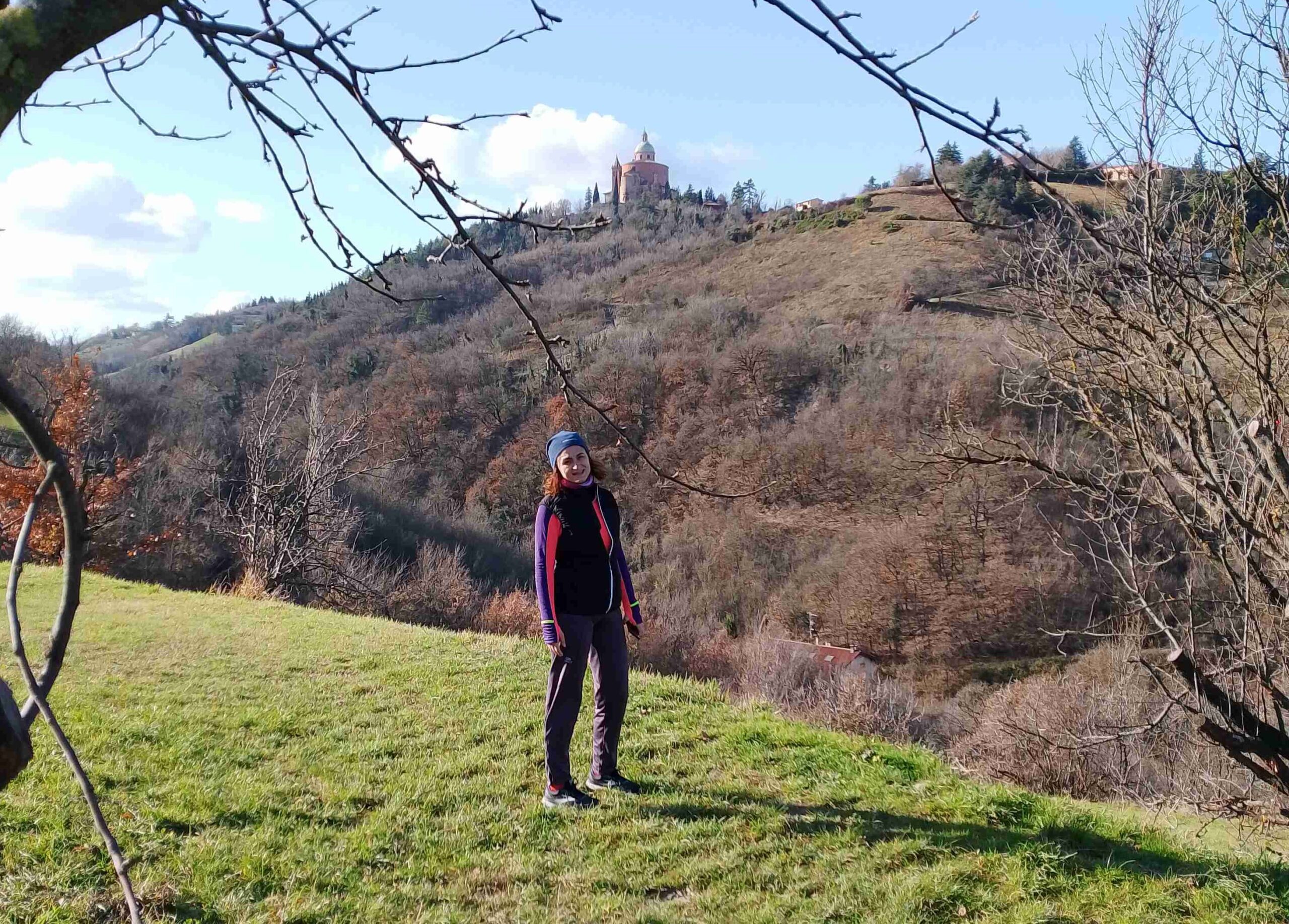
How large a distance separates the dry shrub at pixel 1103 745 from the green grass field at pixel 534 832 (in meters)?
1.84

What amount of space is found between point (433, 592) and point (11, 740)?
3065 centimetres

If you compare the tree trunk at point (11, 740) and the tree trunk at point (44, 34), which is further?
the tree trunk at point (44, 34)

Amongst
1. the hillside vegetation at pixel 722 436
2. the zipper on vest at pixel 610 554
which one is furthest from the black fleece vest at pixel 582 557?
the hillside vegetation at pixel 722 436

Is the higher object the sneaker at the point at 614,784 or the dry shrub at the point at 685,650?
the sneaker at the point at 614,784

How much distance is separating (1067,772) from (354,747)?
8.47 metres

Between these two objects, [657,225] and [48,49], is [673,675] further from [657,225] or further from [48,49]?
[657,225]

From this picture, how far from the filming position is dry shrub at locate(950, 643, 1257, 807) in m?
7.79

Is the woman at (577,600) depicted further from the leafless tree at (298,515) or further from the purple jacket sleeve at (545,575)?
the leafless tree at (298,515)

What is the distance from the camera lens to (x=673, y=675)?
8.21 m

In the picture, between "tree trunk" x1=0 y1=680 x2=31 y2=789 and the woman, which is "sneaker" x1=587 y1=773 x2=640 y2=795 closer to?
the woman

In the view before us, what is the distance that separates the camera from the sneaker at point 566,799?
4746 mm

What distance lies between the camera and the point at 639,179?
118m

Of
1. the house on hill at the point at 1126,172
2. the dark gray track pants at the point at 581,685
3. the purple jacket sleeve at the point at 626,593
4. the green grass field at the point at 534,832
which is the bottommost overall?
the green grass field at the point at 534,832

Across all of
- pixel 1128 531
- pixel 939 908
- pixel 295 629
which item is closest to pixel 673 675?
pixel 1128 531
